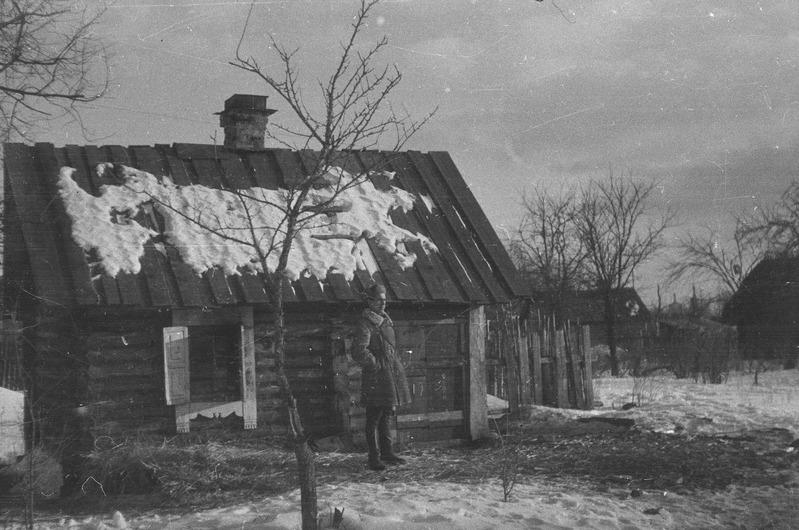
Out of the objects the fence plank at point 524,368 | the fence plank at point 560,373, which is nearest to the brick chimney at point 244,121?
the fence plank at point 524,368

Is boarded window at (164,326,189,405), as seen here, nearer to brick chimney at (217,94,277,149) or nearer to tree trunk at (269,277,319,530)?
brick chimney at (217,94,277,149)

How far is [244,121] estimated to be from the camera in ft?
42.7

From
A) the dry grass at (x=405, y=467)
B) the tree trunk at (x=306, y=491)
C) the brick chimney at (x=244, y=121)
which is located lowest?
the dry grass at (x=405, y=467)

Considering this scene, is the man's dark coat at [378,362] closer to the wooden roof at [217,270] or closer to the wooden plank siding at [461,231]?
the wooden roof at [217,270]

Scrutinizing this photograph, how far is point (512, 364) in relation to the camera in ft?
43.8

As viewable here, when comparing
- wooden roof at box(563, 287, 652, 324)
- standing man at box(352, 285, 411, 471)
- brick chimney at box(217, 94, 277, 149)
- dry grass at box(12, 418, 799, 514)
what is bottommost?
dry grass at box(12, 418, 799, 514)

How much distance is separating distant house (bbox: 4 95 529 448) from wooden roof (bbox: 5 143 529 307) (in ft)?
0.08

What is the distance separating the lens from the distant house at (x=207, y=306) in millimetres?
9711

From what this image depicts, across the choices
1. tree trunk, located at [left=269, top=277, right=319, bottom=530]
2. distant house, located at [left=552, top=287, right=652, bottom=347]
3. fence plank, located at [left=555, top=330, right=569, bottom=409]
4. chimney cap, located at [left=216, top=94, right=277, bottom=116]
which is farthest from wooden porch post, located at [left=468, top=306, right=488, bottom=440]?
distant house, located at [left=552, top=287, right=652, bottom=347]

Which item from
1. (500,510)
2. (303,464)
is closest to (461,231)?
(500,510)

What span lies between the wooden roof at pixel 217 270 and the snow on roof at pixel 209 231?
0.45ft

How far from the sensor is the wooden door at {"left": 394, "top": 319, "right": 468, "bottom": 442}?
1122cm

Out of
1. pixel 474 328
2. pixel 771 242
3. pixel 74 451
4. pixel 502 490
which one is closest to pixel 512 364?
pixel 474 328

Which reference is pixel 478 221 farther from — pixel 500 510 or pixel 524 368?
pixel 500 510
